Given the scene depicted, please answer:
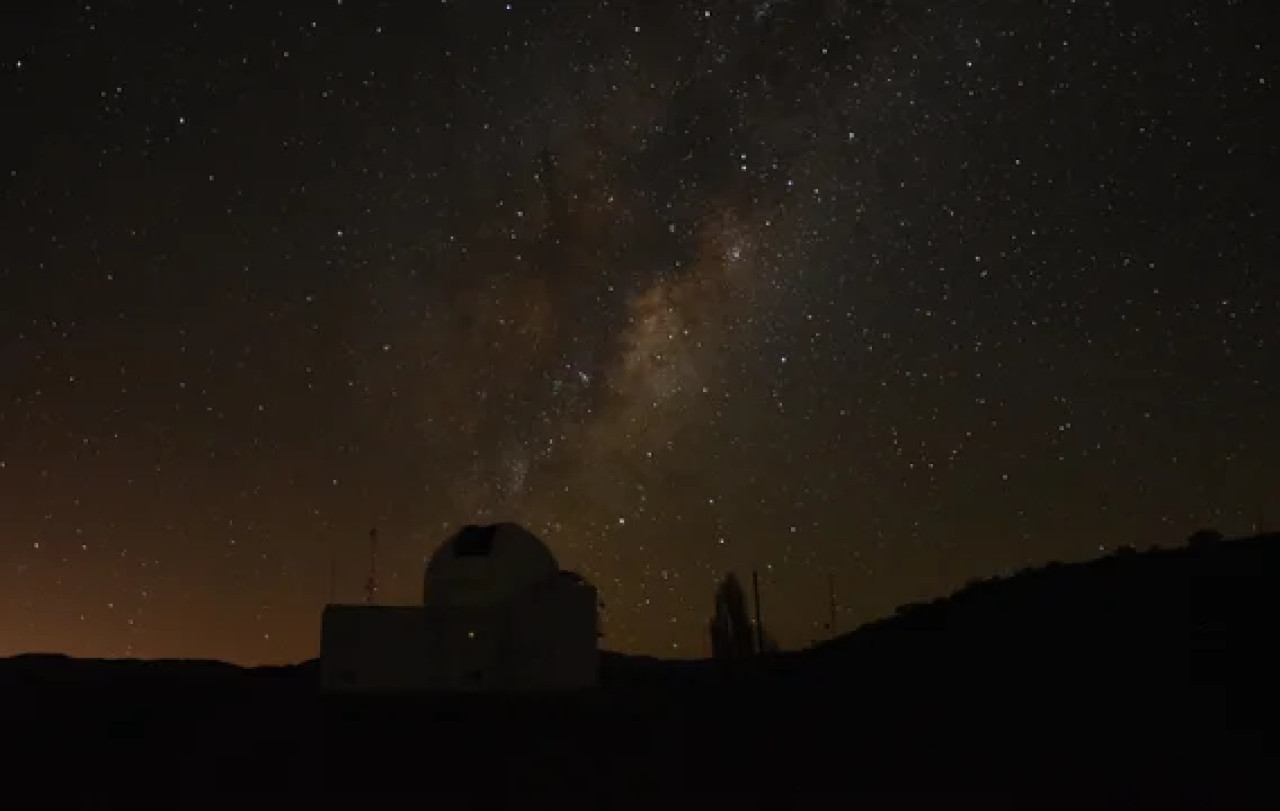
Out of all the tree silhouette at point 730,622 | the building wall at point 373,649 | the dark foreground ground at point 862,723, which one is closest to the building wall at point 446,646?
the building wall at point 373,649

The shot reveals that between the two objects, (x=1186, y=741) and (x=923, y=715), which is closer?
(x=1186, y=741)

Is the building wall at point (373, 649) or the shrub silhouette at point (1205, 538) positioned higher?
the shrub silhouette at point (1205, 538)

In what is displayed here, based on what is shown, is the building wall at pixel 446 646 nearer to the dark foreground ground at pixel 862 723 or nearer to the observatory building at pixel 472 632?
the observatory building at pixel 472 632

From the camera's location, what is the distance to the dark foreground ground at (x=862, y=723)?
2352cm

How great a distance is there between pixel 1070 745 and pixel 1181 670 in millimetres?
4141

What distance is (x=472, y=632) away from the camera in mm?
30156

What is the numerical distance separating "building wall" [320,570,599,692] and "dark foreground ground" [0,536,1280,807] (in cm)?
78

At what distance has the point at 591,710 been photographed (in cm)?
3030

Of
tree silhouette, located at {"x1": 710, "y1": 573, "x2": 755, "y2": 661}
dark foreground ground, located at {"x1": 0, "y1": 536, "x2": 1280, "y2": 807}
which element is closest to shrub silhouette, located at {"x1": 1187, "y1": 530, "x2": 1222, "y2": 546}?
dark foreground ground, located at {"x1": 0, "y1": 536, "x2": 1280, "y2": 807}

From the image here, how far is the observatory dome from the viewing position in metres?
30.7

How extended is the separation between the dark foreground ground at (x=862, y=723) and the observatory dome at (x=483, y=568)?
264 centimetres

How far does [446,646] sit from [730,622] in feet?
48.6

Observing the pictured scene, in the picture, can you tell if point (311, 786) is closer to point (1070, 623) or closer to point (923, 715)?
point (923, 715)

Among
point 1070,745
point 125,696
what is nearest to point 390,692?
point 125,696
